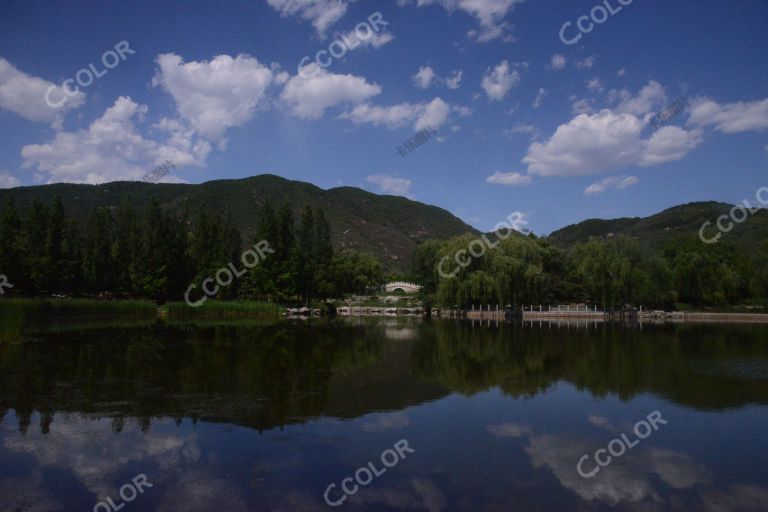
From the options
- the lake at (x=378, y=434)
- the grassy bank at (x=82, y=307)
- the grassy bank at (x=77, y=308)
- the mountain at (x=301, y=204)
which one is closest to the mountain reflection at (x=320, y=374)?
the lake at (x=378, y=434)

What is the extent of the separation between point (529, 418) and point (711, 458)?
9.99 feet

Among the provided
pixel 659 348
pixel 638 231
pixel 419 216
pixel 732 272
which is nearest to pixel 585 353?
pixel 659 348

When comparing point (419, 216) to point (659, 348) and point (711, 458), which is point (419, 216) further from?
point (711, 458)

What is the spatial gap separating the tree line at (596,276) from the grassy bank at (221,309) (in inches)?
595

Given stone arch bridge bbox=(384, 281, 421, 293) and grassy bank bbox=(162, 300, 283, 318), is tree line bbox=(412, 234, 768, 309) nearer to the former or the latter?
grassy bank bbox=(162, 300, 283, 318)

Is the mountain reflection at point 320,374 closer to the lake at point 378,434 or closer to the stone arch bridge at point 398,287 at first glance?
the lake at point 378,434

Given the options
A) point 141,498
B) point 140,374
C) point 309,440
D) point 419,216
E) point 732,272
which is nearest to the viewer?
point 141,498

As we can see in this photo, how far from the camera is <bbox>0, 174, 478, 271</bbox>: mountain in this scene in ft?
358

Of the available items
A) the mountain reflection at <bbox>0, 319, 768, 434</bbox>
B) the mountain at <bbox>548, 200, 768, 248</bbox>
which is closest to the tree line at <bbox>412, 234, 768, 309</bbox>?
the mountain at <bbox>548, 200, 768, 248</bbox>

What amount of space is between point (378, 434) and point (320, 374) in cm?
619

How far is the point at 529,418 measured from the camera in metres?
10.3

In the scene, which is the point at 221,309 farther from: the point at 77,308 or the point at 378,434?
the point at 378,434

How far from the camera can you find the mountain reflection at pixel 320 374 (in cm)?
1095

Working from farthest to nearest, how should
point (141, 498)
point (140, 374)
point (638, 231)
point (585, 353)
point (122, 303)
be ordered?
point (638, 231) → point (122, 303) → point (585, 353) → point (140, 374) → point (141, 498)
